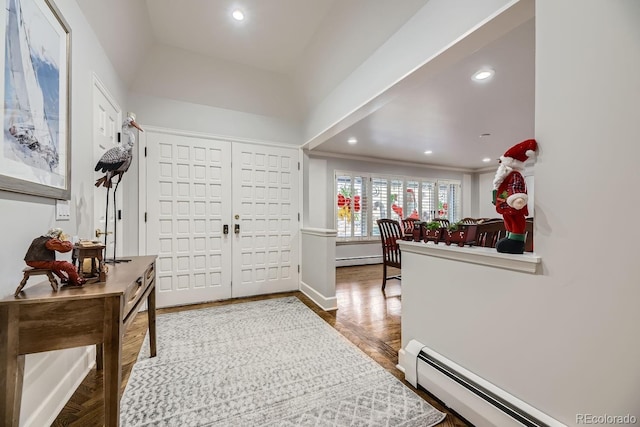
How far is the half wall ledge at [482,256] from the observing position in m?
1.16

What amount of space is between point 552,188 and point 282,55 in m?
2.95

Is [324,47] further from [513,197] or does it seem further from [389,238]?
[389,238]

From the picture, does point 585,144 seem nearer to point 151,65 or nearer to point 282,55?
point 282,55

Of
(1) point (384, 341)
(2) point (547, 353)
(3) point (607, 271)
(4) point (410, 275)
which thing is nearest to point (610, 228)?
(3) point (607, 271)

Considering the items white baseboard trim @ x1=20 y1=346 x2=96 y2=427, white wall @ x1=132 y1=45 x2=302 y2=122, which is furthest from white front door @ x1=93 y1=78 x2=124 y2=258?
white baseboard trim @ x1=20 y1=346 x2=96 y2=427

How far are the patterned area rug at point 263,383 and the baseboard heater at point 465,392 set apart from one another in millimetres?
107

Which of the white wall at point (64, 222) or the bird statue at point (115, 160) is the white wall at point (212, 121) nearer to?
the white wall at point (64, 222)

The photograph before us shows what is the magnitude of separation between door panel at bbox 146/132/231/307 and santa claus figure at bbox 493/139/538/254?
300 centimetres

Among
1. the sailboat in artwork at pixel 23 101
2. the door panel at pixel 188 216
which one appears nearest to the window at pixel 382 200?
the door panel at pixel 188 216

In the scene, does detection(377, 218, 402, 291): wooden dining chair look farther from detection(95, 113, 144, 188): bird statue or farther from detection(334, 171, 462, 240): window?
detection(95, 113, 144, 188): bird statue

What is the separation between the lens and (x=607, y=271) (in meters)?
0.95

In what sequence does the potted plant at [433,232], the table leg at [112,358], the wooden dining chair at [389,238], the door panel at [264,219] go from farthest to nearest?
the wooden dining chair at [389,238] → the door panel at [264,219] → the potted plant at [433,232] → the table leg at [112,358]

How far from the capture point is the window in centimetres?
559

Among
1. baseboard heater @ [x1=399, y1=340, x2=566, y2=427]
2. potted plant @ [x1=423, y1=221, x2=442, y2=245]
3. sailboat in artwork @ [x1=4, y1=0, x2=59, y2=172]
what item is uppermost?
sailboat in artwork @ [x1=4, y1=0, x2=59, y2=172]
